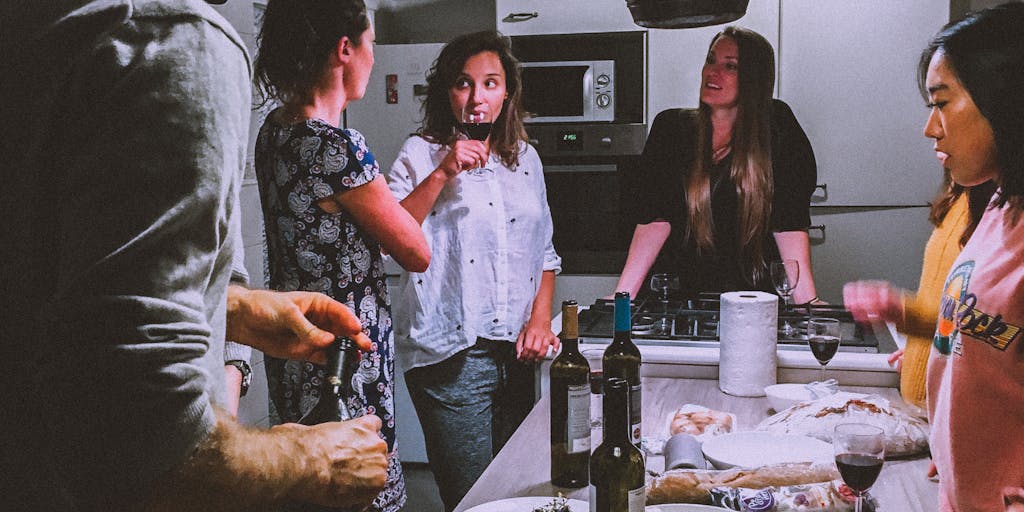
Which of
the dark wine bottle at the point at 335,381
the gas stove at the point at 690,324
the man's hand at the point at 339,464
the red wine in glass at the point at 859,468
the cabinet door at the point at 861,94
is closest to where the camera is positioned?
the man's hand at the point at 339,464

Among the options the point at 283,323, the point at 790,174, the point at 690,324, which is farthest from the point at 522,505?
the point at 790,174

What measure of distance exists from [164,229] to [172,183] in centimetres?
4

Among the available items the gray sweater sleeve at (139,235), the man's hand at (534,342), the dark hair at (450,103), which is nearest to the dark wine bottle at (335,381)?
the gray sweater sleeve at (139,235)

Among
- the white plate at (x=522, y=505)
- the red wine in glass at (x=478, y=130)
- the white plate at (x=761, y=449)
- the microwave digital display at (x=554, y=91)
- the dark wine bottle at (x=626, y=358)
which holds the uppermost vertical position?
the microwave digital display at (x=554, y=91)

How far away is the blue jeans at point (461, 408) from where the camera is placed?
236 cm

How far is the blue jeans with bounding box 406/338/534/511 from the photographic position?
2357 millimetres

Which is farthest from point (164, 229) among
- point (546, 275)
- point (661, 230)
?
→ point (661, 230)

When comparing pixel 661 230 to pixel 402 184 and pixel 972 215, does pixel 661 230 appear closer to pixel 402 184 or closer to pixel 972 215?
pixel 402 184

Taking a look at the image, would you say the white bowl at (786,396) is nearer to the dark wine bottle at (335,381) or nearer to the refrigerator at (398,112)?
the dark wine bottle at (335,381)

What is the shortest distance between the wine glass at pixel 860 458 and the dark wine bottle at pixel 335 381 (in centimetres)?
67

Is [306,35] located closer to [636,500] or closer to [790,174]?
[636,500]

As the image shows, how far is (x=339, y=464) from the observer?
983mm

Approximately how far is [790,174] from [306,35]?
5.22ft

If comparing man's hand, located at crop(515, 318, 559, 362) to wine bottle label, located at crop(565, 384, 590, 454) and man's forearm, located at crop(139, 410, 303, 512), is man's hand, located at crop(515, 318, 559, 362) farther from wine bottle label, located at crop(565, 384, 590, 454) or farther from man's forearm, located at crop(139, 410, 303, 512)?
man's forearm, located at crop(139, 410, 303, 512)
